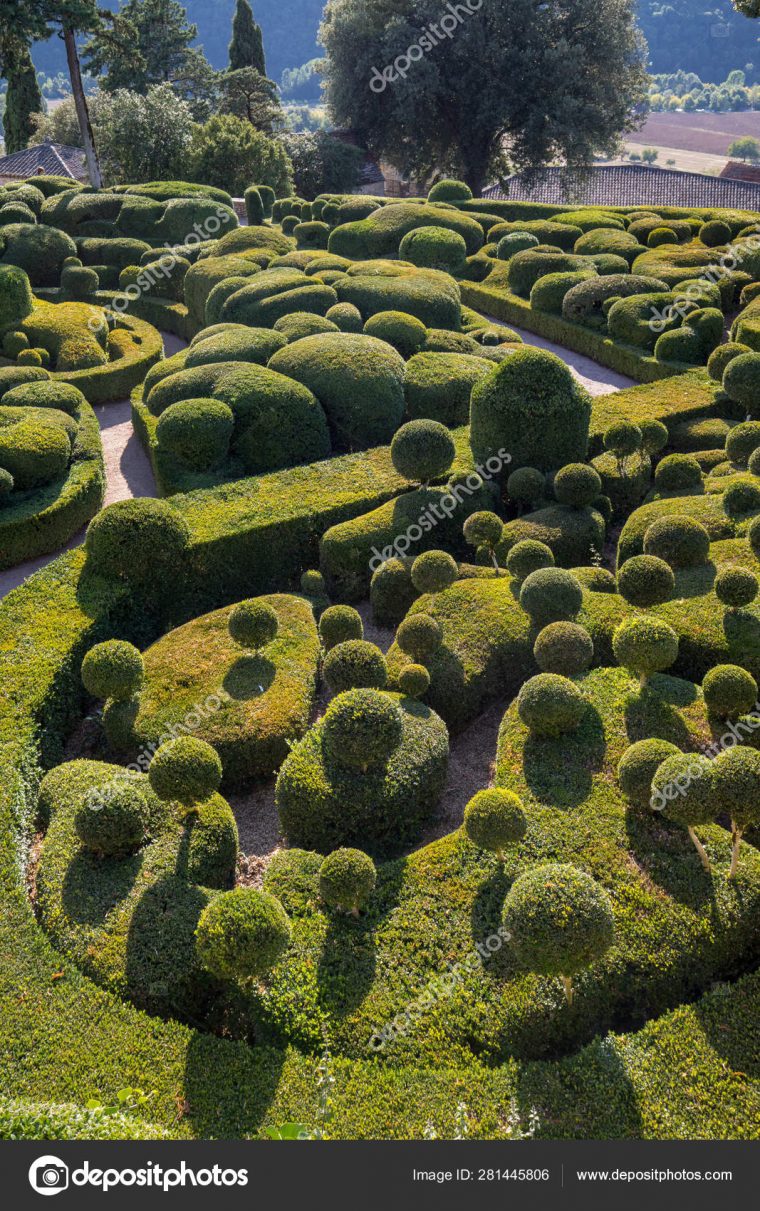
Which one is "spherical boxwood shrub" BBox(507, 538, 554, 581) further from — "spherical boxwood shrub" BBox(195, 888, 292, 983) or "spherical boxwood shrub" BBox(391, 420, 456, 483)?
"spherical boxwood shrub" BBox(195, 888, 292, 983)

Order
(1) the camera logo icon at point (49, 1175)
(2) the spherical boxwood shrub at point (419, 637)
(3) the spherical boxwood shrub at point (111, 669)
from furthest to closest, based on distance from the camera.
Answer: (2) the spherical boxwood shrub at point (419, 637) → (3) the spherical boxwood shrub at point (111, 669) → (1) the camera logo icon at point (49, 1175)

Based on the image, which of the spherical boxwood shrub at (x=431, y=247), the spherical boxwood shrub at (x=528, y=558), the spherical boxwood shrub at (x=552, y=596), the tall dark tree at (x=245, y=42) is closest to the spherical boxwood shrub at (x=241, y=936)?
the spherical boxwood shrub at (x=552, y=596)

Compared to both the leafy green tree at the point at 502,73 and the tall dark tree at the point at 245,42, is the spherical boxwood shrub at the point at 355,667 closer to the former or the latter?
the leafy green tree at the point at 502,73

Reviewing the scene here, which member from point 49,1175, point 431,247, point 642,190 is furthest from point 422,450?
point 642,190

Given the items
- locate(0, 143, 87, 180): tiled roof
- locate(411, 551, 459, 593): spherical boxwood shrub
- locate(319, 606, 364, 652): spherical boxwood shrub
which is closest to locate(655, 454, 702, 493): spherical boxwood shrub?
locate(411, 551, 459, 593): spherical boxwood shrub

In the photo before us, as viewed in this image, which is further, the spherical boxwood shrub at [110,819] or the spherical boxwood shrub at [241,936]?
the spherical boxwood shrub at [110,819]

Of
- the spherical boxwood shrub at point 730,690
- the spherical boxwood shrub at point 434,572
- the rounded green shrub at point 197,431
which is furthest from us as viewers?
the rounded green shrub at point 197,431

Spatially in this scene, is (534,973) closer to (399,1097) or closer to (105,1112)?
(399,1097)
